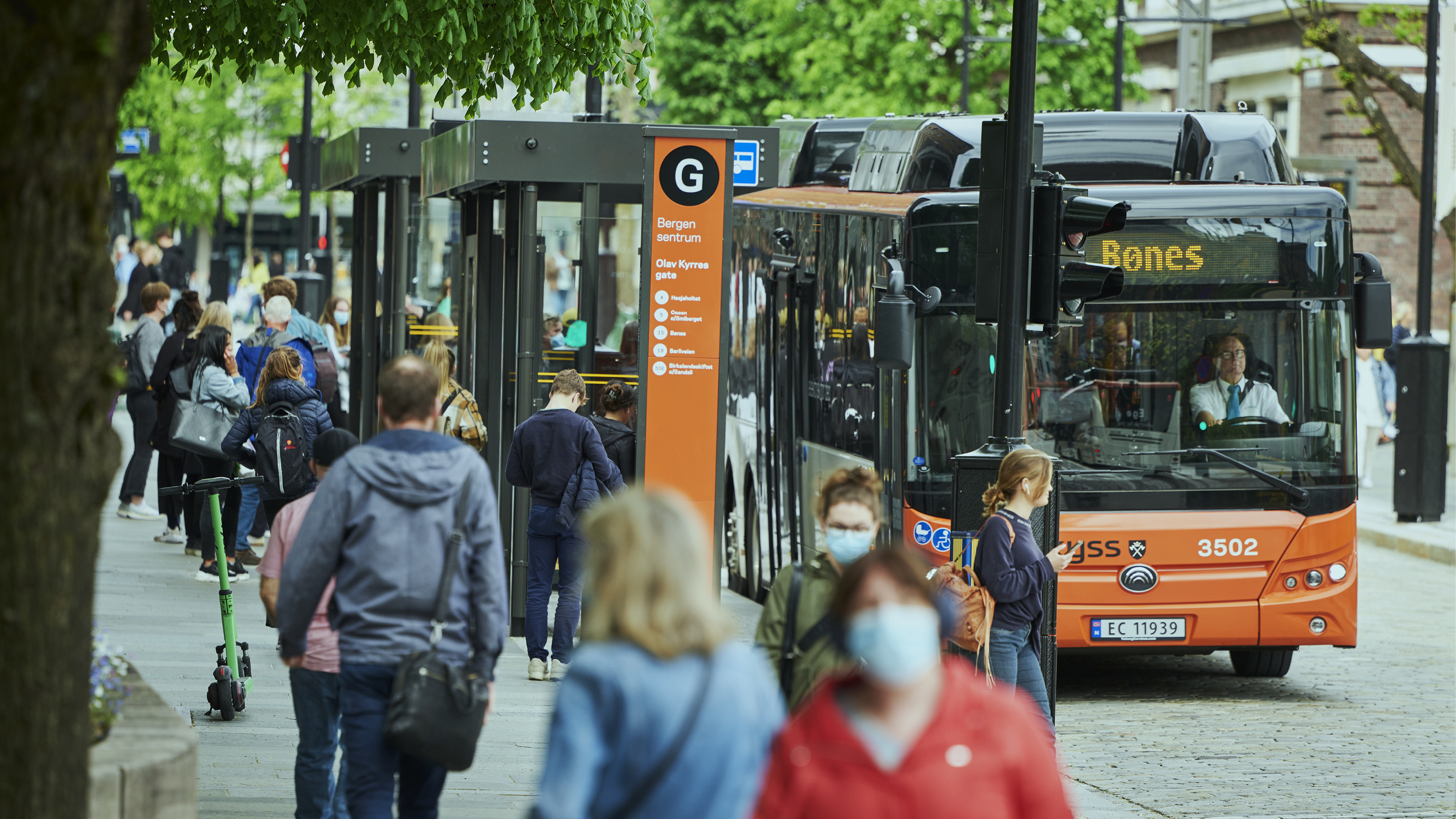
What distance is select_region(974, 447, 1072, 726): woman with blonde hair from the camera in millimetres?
7477

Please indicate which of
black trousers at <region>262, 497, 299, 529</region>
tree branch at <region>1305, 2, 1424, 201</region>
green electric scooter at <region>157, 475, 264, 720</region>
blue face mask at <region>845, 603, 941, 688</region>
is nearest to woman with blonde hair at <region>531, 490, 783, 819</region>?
blue face mask at <region>845, 603, 941, 688</region>

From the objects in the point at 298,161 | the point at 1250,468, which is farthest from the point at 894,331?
the point at 298,161

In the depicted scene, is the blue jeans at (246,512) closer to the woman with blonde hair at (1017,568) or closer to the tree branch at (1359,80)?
the woman with blonde hair at (1017,568)

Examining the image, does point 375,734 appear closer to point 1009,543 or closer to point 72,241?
point 72,241

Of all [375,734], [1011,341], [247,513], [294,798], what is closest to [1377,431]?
[247,513]

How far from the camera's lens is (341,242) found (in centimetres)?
6544

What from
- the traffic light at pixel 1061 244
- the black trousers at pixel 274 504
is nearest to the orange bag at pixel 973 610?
the traffic light at pixel 1061 244

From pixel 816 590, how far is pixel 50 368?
2032 millimetres

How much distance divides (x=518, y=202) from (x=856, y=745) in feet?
28.1

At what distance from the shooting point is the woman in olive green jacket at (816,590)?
5254 millimetres

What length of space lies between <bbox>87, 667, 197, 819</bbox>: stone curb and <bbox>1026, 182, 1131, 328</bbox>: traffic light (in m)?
4.73

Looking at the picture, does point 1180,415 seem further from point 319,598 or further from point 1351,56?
point 1351,56

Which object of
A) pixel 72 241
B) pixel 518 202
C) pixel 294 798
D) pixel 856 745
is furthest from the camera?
pixel 518 202

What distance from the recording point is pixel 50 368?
4.19 m
